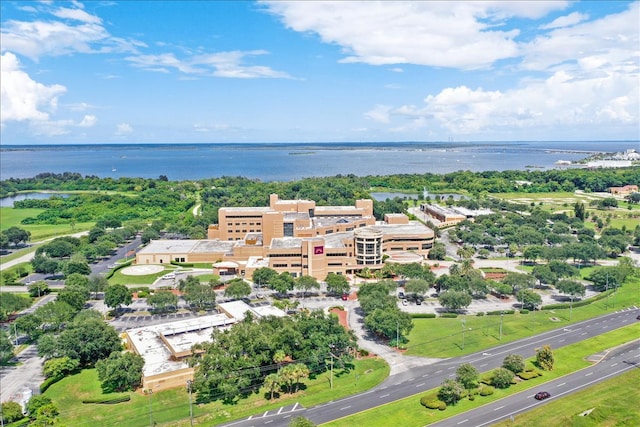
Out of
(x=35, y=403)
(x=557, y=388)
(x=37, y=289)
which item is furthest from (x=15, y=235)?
(x=557, y=388)

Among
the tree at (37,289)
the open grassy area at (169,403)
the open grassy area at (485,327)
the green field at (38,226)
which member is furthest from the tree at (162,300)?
the green field at (38,226)

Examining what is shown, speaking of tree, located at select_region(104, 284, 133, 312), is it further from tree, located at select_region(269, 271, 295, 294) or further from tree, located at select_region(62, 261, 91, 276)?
tree, located at select_region(269, 271, 295, 294)

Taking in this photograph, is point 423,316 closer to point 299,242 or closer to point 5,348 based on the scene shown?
point 299,242

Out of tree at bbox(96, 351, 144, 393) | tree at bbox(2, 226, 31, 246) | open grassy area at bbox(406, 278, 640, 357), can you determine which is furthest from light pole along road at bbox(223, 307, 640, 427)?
tree at bbox(2, 226, 31, 246)

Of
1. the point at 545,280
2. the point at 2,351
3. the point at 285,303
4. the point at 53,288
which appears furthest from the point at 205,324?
the point at 545,280

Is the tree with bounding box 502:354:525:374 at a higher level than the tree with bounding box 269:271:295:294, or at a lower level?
lower

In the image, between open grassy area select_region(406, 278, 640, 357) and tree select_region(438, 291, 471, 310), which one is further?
tree select_region(438, 291, 471, 310)
